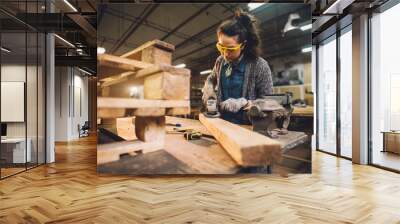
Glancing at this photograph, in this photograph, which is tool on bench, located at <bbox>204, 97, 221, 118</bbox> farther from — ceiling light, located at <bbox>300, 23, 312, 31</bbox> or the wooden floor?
ceiling light, located at <bbox>300, 23, 312, 31</bbox>

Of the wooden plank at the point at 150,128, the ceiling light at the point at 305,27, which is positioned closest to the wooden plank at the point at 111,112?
the wooden plank at the point at 150,128

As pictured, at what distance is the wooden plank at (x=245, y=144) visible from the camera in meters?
5.27

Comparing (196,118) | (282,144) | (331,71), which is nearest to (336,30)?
(331,71)

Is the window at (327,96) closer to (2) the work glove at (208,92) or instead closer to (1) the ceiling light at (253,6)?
(1) the ceiling light at (253,6)

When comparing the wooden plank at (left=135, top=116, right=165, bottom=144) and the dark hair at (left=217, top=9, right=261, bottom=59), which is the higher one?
the dark hair at (left=217, top=9, right=261, bottom=59)

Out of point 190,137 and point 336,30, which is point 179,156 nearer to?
point 190,137

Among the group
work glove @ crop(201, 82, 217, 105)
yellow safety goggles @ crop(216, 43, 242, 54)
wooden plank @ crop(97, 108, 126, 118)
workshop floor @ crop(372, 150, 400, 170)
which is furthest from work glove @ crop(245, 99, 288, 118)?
workshop floor @ crop(372, 150, 400, 170)

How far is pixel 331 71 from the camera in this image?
856cm

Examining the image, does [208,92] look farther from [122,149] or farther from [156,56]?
[122,149]

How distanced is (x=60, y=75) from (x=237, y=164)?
385 inches

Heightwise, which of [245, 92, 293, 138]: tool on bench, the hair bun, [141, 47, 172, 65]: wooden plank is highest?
the hair bun

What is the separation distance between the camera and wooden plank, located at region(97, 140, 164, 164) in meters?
5.41

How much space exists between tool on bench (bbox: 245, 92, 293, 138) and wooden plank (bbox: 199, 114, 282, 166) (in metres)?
0.15

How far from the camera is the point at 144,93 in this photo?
5.36 meters
